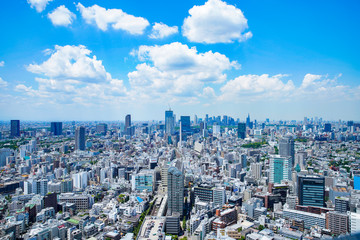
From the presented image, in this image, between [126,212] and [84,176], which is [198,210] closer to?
[126,212]

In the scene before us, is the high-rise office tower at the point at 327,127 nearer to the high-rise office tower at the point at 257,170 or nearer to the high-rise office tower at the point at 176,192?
the high-rise office tower at the point at 257,170

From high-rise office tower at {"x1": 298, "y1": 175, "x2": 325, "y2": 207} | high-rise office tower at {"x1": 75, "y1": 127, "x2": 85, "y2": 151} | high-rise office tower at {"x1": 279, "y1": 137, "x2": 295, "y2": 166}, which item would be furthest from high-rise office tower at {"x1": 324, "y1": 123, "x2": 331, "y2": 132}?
high-rise office tower at {"x1": 75, "y1": 127, "x2": 85, "y2": 151}

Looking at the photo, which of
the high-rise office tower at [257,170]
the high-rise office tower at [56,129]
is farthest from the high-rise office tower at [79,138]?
the high-rise office tower at [257,170]

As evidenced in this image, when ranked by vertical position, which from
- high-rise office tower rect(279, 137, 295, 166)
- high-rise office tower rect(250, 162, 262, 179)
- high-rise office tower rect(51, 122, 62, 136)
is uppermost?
high-rise office tower rect(51, 122, 62, 136)

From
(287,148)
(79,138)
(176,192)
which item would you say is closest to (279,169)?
(287,148)

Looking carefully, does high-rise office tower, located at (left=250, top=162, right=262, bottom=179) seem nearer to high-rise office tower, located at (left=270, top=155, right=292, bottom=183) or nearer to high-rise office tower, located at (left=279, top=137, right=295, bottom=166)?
high-rise office tower, located at (left=270, top=155, right=292, bottom=183)

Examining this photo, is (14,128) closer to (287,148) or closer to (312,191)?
(287,148)
